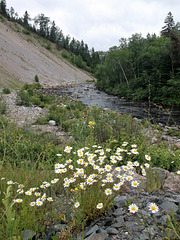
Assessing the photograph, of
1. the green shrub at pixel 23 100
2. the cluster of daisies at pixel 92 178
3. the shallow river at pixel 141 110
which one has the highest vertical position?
the cluster of daisies at pixel 92 178

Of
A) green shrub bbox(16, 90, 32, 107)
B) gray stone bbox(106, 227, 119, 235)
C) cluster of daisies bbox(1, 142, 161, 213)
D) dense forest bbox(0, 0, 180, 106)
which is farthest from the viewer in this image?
dense forest bbox(0, 0, 180, 106)

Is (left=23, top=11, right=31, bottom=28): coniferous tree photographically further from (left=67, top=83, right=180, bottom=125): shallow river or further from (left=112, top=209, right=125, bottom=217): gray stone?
(left=112, top=209, right=125, bottom=217): gray stone

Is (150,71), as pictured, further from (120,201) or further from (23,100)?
(120,201)

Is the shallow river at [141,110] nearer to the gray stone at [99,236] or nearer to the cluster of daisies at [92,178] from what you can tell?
the cluster of daisies at [92,178]

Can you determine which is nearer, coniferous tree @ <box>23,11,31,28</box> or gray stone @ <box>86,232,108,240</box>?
gray stone @ <box>86,232,108,240</box>

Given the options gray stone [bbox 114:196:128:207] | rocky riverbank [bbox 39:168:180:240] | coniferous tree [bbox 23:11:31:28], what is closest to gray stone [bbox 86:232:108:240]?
rocky riverbank [bbox 39:168:180:240]

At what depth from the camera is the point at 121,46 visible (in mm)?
36500

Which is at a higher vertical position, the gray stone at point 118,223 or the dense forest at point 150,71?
the dense forest at point 150,71

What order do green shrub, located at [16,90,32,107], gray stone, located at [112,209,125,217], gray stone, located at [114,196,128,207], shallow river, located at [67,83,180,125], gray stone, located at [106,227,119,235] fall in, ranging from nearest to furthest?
gray stone, located at [106,227,119,235] < gray stone, located at [112,209,125,217] < gray stone, located at [114,196,128,207] < shallow river, located at [67,83,180,125] < green shrub, located at [16,90,32,107]

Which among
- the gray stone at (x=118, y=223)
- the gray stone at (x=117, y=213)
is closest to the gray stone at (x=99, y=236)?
the gray stone at (x=118, y=223)

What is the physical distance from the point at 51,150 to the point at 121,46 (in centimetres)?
3694

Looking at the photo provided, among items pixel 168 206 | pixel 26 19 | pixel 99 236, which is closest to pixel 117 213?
pixel 99 236

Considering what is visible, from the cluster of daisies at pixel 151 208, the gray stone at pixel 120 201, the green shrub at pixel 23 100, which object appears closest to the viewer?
the cluster of daisies at pixel 151 208

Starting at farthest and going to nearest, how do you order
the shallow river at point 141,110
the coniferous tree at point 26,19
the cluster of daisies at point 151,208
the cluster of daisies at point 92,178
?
1. the coniferous tree at point 26,19
2. the shallow river at point 141,110
3. the cluster of daisies at point 92,178
4. the cluster of daisies at point 151,208
